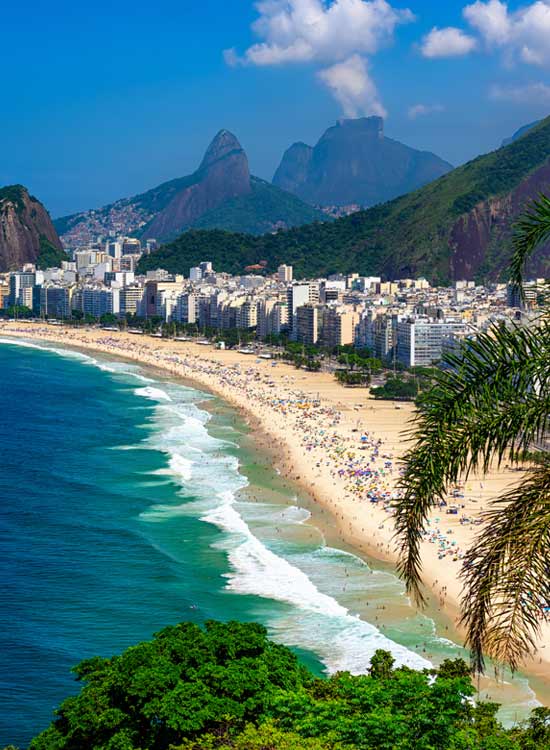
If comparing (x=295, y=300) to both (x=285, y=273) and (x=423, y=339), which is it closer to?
(x=423, y=339)

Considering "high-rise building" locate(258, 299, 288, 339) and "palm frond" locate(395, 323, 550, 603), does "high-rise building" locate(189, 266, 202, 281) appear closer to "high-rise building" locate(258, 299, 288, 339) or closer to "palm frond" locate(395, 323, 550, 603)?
"high-rise building" locate(258, 299, 288, 339)

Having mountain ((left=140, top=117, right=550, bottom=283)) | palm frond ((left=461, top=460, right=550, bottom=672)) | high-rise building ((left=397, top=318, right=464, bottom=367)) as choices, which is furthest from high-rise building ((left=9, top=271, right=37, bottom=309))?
palm frond ((left=461, top=460, right=550, bottom=672))

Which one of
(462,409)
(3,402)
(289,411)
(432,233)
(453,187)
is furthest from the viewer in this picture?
(453,187)

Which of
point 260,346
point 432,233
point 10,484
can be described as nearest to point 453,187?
point 432,233

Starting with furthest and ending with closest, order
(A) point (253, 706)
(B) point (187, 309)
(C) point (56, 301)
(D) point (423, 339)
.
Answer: (C) point (56, 301) → (B) point (187, 309) → (D) point (423, 339) → (A) point (253, 706)

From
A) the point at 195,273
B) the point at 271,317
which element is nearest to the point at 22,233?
the point at 195,273

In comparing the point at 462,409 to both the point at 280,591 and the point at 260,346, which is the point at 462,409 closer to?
the point at 280,591

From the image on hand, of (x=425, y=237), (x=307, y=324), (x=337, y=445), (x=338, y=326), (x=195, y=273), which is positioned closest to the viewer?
(x=337, y=445)

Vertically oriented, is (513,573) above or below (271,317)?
below

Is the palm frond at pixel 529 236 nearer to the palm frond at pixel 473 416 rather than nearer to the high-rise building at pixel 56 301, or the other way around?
the palm frond at pixel 473 416
